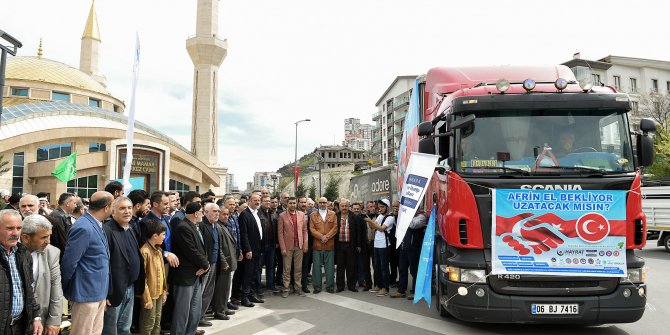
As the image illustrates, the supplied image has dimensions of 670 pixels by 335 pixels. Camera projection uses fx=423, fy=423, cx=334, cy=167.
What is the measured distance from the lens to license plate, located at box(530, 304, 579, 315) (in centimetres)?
467

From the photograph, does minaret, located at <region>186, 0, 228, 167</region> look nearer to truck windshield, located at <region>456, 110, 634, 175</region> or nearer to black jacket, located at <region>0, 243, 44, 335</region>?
truck windshield, located at <region>456, 110, 634, 175</region>

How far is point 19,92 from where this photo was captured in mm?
48125

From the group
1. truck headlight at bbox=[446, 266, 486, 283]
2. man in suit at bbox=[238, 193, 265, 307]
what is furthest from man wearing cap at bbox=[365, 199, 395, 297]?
truck headlight at bbox=[446, 266, 486, 283]

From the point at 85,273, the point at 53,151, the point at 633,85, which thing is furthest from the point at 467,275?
the point at 633,85

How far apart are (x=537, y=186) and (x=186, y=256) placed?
4249mm

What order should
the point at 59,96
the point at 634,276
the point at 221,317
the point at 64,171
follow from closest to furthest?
the point at 634,276
the point at 221,317
the point at 64,171
the point at 59,96

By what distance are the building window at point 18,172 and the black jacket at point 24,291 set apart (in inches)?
1460

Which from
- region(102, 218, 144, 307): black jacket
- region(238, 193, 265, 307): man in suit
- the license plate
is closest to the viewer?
region(102, 218, 144, 307): black jacket

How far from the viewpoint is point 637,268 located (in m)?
4.80

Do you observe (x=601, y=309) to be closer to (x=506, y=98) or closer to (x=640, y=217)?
(x=640, y=217)

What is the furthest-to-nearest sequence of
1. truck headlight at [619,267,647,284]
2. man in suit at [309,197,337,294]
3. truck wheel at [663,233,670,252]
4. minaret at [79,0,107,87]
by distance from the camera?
minaret at [79,0,107,87], truck wheel at [663,233,670,252], man in suit at [309,197,337,294], truck headlight at [619,267,647,284]

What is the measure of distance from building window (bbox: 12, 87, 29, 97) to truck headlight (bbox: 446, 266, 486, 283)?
57.2 metres

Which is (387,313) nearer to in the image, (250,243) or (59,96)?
(250,243)

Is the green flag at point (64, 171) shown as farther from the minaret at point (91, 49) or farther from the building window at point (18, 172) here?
the minaret at point (91, 49)
